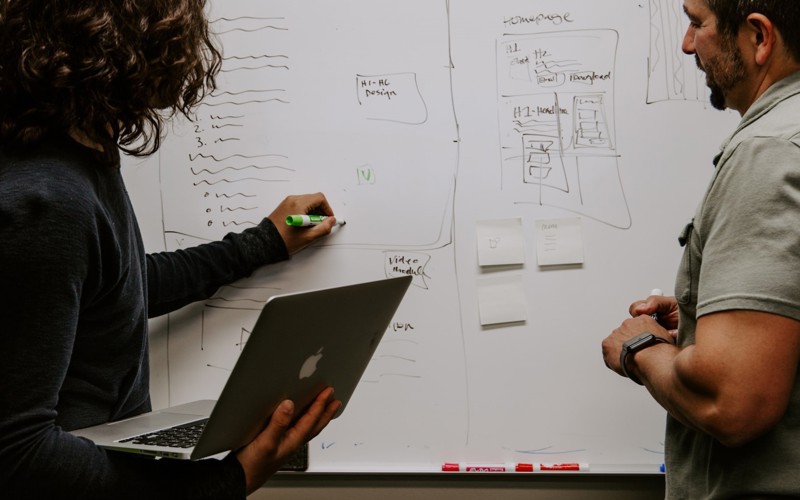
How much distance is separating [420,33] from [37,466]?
3.52 ft

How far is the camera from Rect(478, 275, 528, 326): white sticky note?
1.41 meters

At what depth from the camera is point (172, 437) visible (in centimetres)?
91

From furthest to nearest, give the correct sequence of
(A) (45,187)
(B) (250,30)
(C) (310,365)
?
(B) (250,30)
(C) (310,365)
(A) (45,187)

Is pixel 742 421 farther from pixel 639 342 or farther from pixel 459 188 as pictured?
pixel 459 188

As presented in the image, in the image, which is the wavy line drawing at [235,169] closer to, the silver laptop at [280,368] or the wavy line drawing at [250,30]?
the wavy line drawing at [250,30]

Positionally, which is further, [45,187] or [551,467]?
[551,467]

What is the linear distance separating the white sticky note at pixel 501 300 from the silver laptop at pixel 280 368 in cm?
42

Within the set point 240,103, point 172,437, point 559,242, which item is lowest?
point 172,437

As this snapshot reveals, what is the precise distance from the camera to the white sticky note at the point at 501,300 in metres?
1.41

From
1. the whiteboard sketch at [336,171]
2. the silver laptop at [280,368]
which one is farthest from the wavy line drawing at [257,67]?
the silver laptop at [280,368]

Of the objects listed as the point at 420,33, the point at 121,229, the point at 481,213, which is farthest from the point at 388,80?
the point at 121,229

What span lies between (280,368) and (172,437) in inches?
7.9

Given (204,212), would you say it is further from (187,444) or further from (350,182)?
(187,444)

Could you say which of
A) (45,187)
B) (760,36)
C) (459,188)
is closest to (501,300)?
(459,188)
